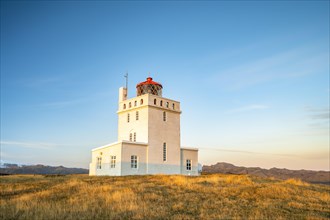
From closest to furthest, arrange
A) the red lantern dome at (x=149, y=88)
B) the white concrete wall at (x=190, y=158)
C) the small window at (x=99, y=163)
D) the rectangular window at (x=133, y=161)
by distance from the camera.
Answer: the rectangular window at (x=133, y=161) < the small window at (x=99, y=163) < the red lantern dome at (x=149, y=88) < the white concrete wall at (x=190, y=158)

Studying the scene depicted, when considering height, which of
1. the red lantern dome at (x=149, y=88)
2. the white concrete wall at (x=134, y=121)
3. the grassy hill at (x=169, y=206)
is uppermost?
the red lantern dome at (x=149, y=88)

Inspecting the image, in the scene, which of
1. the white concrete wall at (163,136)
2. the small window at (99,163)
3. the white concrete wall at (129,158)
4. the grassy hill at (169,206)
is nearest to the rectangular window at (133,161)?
the white concrete wall at (129,158)

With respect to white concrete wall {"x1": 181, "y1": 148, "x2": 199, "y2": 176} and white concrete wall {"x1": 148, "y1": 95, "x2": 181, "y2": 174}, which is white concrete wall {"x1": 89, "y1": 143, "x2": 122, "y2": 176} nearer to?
white concrete wall {"x1": 148, "y1": 95, "x2": 181, "y2": 174}

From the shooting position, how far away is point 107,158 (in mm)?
30188

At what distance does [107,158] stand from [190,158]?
33.4 feet

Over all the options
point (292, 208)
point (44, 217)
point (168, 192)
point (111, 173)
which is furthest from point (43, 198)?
point (111, 173)

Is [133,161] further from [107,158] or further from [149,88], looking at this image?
[149,88]

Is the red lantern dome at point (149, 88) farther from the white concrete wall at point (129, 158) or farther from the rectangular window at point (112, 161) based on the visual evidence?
the rectangular window at point (112, 161)

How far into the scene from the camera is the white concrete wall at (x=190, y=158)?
3416 centimetres

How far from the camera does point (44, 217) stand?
9211 mm

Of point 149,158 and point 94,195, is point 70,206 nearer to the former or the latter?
point 94,195

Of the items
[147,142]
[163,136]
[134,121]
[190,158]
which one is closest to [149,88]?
[134,121]

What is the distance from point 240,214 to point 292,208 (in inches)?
115

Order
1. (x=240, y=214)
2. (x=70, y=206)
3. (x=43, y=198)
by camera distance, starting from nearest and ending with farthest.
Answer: (x=240, y=214) < (x=70, y=206) < (x=43, y=198)
